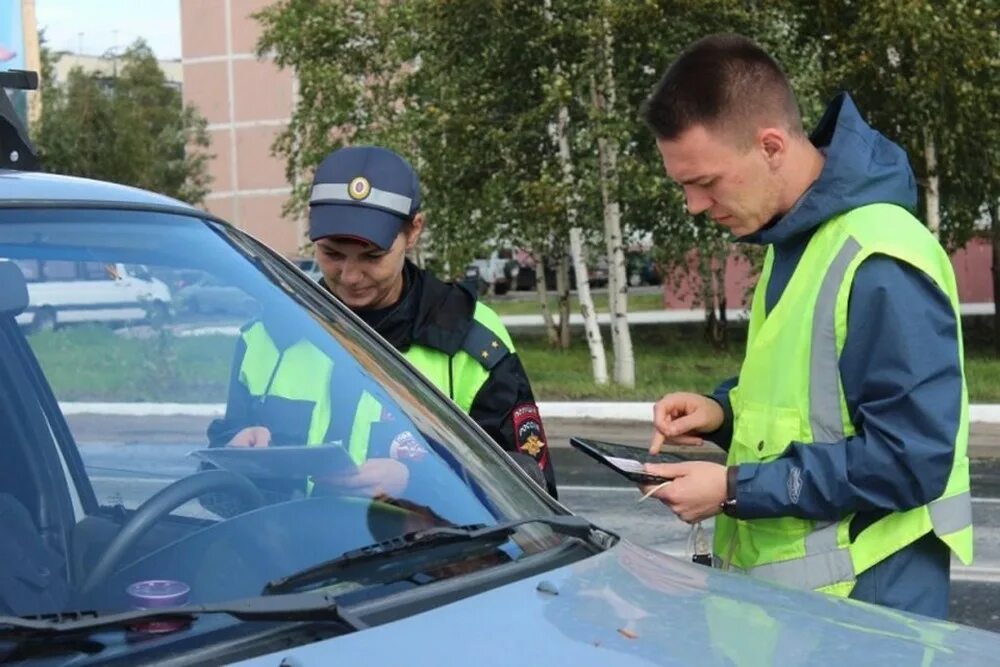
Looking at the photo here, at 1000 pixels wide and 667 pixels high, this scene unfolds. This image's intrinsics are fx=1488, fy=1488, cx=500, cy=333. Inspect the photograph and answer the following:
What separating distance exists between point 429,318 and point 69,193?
1.18m

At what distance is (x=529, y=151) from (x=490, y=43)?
1.63m

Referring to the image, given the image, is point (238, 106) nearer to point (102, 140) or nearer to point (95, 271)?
point (102, 140)

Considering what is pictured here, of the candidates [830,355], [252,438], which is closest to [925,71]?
[830,355]

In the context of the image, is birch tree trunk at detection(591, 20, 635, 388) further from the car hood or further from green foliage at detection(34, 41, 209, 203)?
green foliage at detection(34, 41, 209, 203)

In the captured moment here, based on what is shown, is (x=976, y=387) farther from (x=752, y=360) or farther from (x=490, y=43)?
(x=752, y=360)

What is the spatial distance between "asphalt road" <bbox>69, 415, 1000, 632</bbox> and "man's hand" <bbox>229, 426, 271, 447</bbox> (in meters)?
0.08

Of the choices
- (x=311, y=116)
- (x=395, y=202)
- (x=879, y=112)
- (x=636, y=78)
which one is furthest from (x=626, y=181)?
(x=395, y=202)

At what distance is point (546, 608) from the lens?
1.85 m

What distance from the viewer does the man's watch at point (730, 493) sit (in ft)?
8.36

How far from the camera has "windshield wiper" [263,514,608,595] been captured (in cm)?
185

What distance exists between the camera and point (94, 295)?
2.29 m

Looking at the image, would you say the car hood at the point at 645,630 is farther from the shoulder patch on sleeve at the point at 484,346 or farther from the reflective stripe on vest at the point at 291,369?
the shoulder patch on sleeve at the point at 484,346

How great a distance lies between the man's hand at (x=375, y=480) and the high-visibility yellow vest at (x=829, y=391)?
72cm

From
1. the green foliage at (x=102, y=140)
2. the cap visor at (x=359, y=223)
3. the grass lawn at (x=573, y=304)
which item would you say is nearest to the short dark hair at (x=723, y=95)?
the cap visor at (x=359, y=223)
